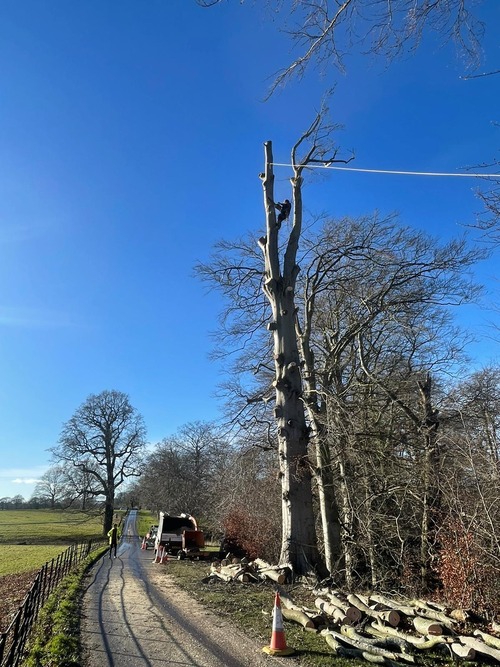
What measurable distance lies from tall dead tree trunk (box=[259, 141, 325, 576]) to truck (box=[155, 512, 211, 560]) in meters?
11.0

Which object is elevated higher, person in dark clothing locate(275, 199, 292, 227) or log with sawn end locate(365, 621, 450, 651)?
person in dark clothing locate(275, 199, 292, 227)

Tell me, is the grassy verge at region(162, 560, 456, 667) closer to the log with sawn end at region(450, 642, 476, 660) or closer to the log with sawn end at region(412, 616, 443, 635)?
the log with sawn end at region(450, 642, 476, 660)

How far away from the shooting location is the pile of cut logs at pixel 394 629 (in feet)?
18.3

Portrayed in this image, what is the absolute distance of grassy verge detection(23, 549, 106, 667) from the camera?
5834mm

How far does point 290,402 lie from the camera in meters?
11.7

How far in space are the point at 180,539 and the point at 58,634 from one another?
1605cm

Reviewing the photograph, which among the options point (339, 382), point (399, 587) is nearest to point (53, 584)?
point (399, 587)

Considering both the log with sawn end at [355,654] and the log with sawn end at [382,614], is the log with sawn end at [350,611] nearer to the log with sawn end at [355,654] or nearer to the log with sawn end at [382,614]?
the log with sawn end at [382,614]

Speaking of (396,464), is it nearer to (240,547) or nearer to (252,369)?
(252,369)

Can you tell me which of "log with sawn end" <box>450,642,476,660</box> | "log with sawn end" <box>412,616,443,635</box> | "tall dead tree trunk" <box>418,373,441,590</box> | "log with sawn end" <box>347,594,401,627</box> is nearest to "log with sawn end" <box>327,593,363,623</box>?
"log with sawn end" <box>347,594,401,627</box>

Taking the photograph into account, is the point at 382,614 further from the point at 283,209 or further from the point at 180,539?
the point at 180,539

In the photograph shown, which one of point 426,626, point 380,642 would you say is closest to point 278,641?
point 380,642

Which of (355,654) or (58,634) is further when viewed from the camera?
(58,634)

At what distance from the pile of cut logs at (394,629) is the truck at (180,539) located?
14.1m
